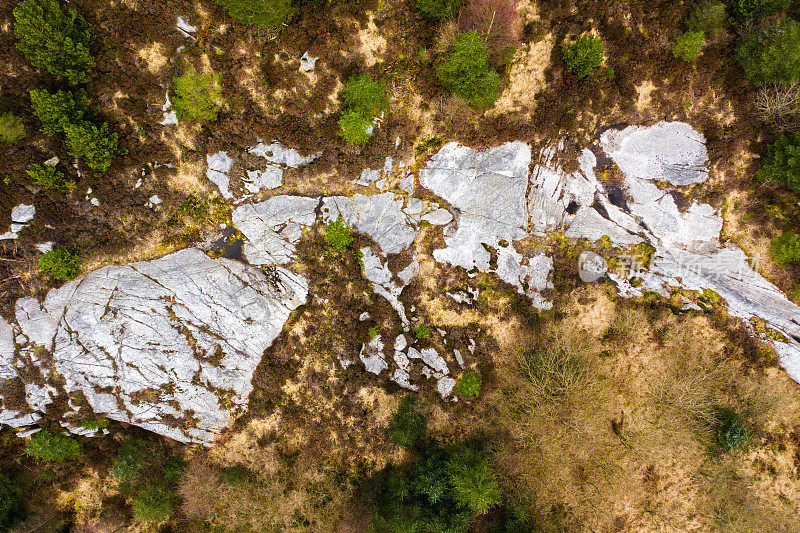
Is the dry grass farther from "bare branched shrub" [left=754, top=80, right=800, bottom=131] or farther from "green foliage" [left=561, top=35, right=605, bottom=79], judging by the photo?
"green foliage" [left=561, top=35, right=605, bottom=79]

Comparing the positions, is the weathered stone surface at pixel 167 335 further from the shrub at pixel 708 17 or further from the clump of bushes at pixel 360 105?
the shrub at pixel 708 17

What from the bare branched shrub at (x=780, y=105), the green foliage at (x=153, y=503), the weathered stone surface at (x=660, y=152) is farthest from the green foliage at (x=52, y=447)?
the bare branched shrub at (x=780, y=105)

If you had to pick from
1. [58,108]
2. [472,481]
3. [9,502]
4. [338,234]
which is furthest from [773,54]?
[9,502]

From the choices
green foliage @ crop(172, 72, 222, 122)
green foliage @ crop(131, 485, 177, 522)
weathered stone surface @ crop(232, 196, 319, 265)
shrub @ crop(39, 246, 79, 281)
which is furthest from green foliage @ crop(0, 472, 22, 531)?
green foliage @ crop(172, 72, 222, 122)

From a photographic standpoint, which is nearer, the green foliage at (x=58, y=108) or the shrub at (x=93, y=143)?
the green foliage at (x=58, y=108)

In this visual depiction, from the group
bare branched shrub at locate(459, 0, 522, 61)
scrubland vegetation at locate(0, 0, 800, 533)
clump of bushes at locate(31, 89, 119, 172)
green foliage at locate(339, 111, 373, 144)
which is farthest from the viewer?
→ green foliage at locate(339, 111, 373, 144)
